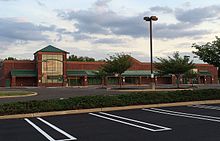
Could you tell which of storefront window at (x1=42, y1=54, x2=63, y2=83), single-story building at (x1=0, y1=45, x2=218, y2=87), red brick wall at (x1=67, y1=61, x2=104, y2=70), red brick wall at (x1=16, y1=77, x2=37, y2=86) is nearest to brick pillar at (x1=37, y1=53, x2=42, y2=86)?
single-story building at (x1=0, y1=45, x2=218, y2=87)

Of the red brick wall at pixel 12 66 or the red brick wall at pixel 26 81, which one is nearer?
the red brick wall at pixel 12 66

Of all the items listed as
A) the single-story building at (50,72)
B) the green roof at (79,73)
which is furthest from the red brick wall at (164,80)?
the green roof at (79,73)

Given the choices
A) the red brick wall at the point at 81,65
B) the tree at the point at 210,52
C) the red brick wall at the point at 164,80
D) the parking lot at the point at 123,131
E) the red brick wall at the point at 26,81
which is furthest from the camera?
the red brick wall at the point at 164,80

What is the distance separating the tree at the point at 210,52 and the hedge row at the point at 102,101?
8.90 ft

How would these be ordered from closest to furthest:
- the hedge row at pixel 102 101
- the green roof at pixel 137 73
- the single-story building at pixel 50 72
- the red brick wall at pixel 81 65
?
the hedge row at pixel 102 101 < the single-story building at pixel 50 72 < the red brick wall at pixel 81 65 < the green roof at pixel 137 73

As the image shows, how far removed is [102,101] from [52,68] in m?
55.9

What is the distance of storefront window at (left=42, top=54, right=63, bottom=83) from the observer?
232 ft

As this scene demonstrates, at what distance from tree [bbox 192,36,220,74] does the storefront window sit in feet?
168

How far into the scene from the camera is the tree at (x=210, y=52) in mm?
22297

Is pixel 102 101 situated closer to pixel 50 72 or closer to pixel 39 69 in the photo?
pixel 39 69

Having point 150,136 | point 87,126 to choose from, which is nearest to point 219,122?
point 150,136

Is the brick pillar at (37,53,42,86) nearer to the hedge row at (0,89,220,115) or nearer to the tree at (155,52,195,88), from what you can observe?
the tree at (155,52,195,88)

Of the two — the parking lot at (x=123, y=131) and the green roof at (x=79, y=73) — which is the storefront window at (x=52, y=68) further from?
the parking lot at (x=123, y=131)

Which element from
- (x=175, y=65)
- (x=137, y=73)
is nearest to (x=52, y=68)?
(x=137, y=73)
